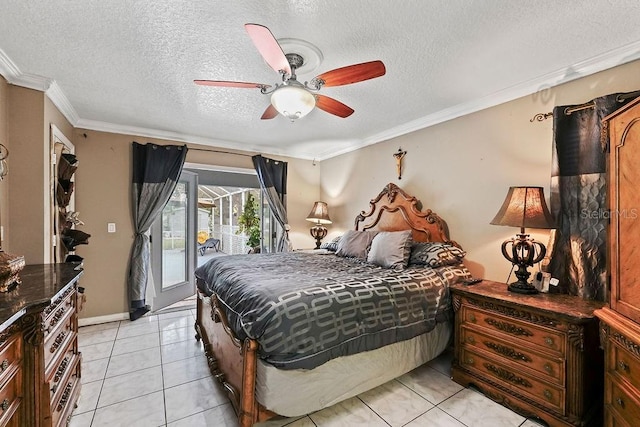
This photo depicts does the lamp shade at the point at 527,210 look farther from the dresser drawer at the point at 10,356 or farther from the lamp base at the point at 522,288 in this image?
the dresser drawer at the point at 10,356

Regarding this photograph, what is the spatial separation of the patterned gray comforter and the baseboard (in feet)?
6.23

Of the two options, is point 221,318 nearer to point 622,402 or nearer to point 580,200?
point 622,402

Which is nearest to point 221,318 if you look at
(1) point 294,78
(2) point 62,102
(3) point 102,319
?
(1) point 294,78

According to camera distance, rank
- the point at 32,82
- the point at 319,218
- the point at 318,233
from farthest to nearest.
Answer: the point at 318,233
the point at 319,218
the point at 32,82

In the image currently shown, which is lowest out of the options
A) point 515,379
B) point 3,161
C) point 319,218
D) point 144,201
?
point 515,379

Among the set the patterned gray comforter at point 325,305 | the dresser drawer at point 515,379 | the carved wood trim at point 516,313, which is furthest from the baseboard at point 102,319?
the carved wood trim at point 516,313

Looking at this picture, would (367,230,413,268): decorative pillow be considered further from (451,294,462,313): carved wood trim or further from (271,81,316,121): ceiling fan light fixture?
(271,81,316,121): ceiling fan light fixture

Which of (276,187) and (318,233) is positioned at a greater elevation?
(276,187)

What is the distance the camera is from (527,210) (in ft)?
7.06

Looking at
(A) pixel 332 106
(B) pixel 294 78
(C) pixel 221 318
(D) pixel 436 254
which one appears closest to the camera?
(B) pixel 294 78

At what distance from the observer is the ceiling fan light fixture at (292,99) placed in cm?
185

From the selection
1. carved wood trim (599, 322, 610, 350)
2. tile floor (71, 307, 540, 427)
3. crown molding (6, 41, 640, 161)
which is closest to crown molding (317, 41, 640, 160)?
crown molding (6, 41, 640, 161)

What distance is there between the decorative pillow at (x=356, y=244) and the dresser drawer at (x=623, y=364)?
2063mm

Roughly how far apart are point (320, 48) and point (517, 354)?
2.48 metres
